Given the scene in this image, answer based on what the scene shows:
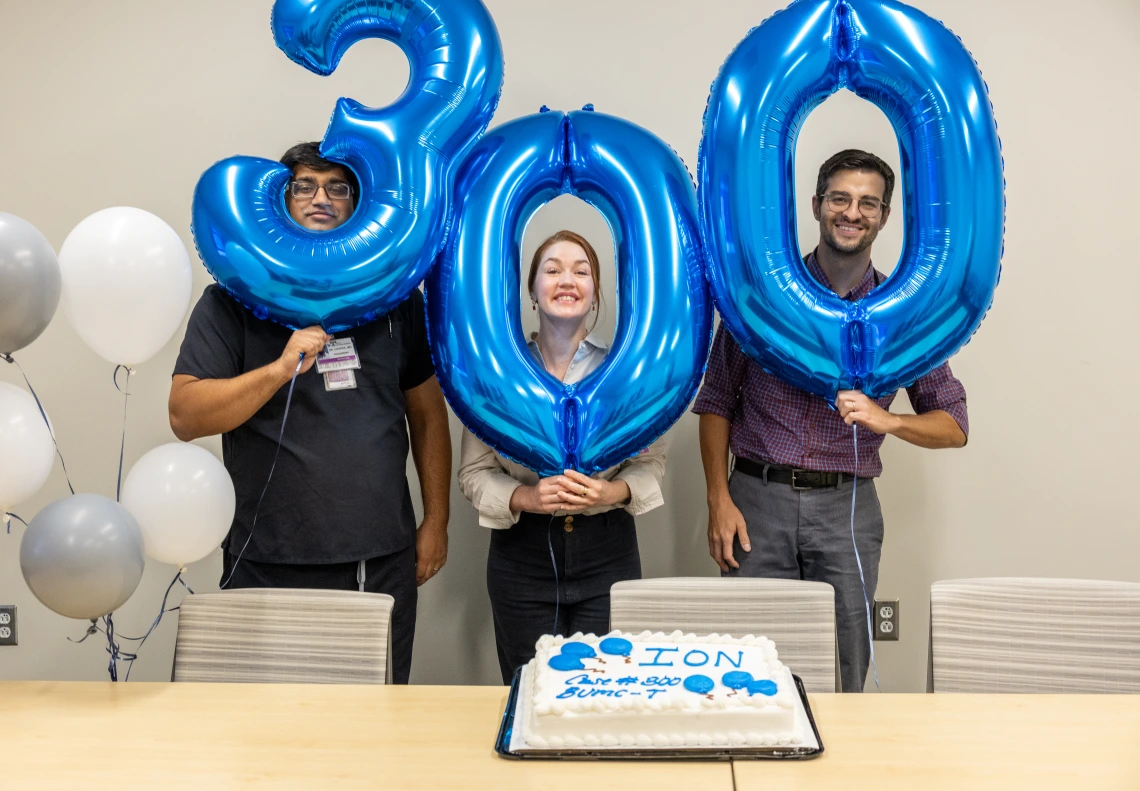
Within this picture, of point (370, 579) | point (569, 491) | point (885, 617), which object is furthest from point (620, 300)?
point (885, 617)

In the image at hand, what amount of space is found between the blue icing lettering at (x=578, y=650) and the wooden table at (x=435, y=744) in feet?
0.43

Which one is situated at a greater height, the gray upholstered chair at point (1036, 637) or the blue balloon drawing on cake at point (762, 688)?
the blue balloon drawing on cake at point (762, 688)

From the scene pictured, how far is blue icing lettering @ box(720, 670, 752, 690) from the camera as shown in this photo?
130 cm

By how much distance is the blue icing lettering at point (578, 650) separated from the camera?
1.43m

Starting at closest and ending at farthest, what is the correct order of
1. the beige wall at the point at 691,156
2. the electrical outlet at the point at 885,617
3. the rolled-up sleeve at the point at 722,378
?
the rolled-up sleeve at the point at 722,378 < the beige wall at the point at 691,156 < the electrical outlet at the point at 885,617

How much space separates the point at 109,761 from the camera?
49.3 inches

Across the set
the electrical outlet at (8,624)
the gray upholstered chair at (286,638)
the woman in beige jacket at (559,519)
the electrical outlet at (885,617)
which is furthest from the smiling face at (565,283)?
the electrical outlet at (8,624)

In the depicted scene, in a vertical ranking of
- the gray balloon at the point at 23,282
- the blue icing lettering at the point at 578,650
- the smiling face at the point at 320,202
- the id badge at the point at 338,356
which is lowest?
the blue icing lettering at the point at 578,650

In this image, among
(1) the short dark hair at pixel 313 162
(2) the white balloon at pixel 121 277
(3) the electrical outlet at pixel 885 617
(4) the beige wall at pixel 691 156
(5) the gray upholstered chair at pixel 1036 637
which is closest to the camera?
(2) the white balloon at pixel 121 277

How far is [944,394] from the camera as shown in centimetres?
219

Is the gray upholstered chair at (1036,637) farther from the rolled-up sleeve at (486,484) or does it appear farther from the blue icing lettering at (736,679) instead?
the rolled-up sleeve at (486,484)

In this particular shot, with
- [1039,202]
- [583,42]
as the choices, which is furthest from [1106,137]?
[583,42]

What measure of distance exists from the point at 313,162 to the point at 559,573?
107 centimetres

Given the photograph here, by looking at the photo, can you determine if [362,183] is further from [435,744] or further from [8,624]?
[8,624]
